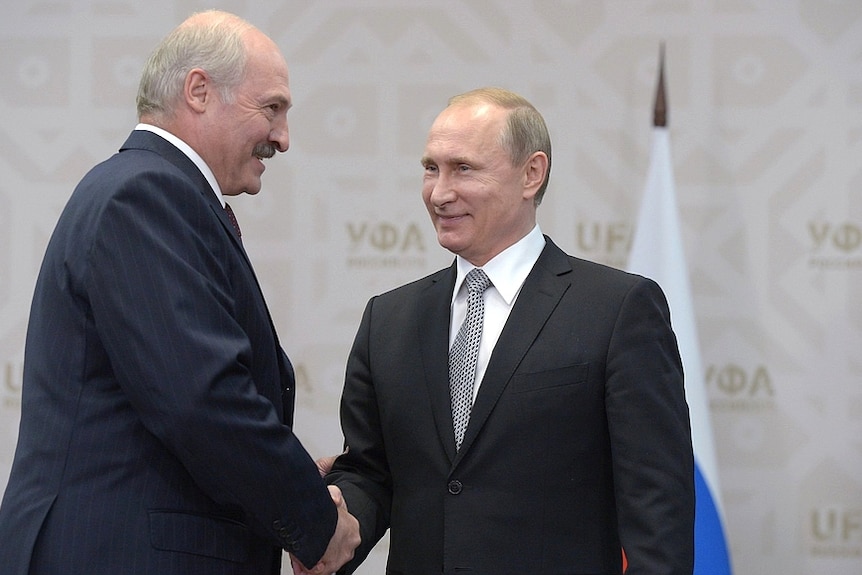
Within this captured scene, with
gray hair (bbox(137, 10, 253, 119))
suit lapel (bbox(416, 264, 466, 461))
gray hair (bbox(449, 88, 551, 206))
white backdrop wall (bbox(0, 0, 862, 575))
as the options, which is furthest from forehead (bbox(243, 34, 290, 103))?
white backdrop wall (bbox(0, 0, 862, 575))

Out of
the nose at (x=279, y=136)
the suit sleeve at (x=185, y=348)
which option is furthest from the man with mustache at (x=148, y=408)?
the nose at (x=279, y=136)

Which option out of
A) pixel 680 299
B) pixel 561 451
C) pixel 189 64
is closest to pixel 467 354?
pixel 561 451

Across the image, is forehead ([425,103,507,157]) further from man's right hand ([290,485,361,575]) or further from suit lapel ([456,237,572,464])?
man's right hand ([290,485,361,575])

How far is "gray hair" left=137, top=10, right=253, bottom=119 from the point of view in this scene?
6.79ft

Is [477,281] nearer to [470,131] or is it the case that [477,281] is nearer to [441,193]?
[441,193]

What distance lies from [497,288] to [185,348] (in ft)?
2.37

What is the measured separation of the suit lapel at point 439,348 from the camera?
2.14 metres

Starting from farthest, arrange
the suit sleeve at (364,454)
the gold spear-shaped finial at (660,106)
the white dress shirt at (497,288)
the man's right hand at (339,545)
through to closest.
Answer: the gold spear-shaped finial at (660,106), the suit sleeve at (364,454), the white dress shirt at (497,288), the man's right hand at (339,545)

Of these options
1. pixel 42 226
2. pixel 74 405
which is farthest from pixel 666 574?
pixel 42 226

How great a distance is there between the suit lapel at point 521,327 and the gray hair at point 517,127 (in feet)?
0.53

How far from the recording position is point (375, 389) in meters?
2.32

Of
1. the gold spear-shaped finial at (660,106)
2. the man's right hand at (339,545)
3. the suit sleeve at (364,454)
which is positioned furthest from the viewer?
the gold spear-shaped finial at (660,106)

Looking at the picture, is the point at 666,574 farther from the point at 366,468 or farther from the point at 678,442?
the point at 366,468

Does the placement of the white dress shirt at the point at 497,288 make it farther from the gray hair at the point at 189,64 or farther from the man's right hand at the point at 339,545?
the gray hair at the point at 189,64
